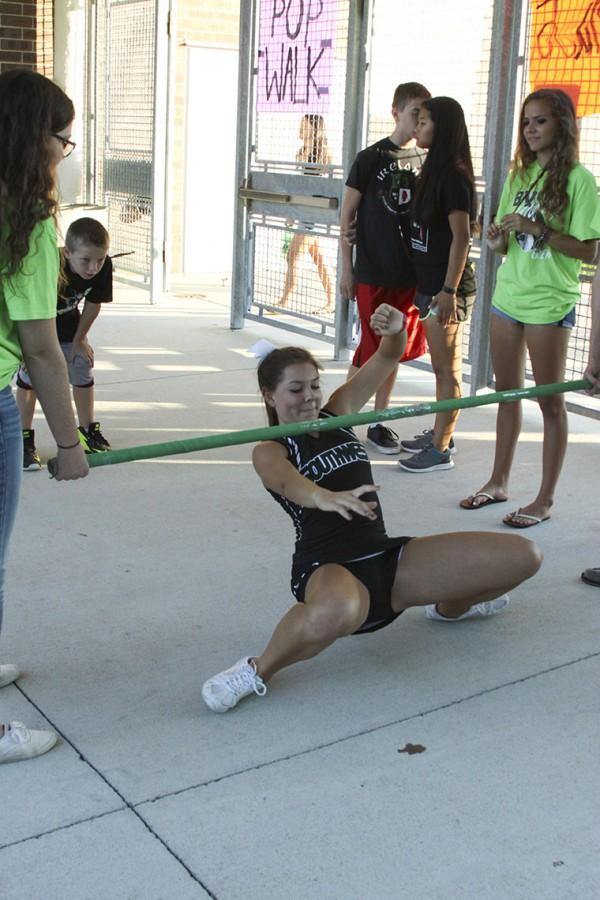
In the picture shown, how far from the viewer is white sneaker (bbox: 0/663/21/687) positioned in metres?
2.89

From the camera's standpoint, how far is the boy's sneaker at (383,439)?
5.18m

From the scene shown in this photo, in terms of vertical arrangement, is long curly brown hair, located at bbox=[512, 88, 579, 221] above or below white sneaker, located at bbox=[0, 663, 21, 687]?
above

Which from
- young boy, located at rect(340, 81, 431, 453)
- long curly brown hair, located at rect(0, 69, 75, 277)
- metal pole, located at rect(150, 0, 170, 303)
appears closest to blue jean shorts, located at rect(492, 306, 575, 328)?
young boy, located at rect(340, 81, 431, 453)

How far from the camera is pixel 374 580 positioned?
9.52 feet

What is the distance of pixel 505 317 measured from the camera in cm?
413

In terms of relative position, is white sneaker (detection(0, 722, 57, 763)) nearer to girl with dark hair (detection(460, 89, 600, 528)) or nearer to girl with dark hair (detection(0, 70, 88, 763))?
girl with dark hair (detection(0, 70, 88, 763))

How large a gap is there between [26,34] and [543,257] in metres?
7.11

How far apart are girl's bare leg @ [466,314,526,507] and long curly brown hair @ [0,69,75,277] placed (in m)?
2.29

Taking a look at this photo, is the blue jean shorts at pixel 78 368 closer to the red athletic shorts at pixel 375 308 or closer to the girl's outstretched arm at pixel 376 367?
the red athletic shorts at pixel 375 308

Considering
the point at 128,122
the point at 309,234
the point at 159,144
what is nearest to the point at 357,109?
the point at 309,234

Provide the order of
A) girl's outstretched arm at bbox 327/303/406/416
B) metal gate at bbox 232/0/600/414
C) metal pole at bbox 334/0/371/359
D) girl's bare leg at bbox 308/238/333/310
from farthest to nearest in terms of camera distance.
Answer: girl's bare leg at bbox 308/238/333/310 → metal pole at bbox 334/0/371/359 → metal gate at bbox 232/0/600/414 → girl's outstretched arm at bbox 327/303/406/416

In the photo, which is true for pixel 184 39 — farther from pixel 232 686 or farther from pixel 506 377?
pixel 232 686

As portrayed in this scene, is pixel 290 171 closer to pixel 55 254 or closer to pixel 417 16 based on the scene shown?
pixel 417 16

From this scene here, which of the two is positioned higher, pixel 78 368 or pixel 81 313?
pixel 81 313
